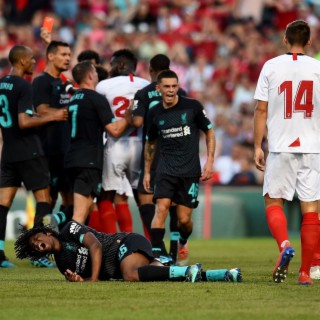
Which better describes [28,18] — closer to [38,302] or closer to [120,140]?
[120,140]

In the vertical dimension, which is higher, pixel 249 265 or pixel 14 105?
pixel 14 105

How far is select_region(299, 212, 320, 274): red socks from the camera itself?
1047cm

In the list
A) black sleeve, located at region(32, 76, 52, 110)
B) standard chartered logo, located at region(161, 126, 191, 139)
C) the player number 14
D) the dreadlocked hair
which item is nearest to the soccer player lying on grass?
the dreadlocked hair

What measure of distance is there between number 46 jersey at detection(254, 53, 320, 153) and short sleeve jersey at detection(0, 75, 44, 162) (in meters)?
3.62

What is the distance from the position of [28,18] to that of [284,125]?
17.8 m

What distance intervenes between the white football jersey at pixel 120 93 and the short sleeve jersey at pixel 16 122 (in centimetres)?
113

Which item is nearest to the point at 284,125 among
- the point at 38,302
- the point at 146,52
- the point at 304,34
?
the point at 304,34

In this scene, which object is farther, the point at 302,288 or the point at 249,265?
the point at 249,265

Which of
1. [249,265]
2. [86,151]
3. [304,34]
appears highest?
[304,34]

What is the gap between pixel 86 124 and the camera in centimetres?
1366

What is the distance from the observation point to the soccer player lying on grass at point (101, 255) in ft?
34.7

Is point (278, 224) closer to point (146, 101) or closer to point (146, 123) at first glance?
point (146, 123)

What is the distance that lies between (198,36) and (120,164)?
42.8ft

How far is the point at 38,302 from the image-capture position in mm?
9328
